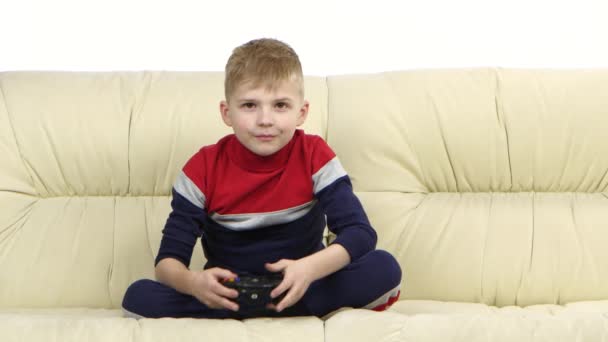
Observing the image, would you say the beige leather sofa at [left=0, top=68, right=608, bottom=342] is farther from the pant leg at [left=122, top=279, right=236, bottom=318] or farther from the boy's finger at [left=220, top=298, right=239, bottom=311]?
the boy's finger at [left=220, top=298, right=239, bottom=311]

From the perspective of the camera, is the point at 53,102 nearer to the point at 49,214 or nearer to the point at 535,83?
the point at 49,214

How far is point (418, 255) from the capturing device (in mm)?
2279

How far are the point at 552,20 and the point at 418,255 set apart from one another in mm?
873

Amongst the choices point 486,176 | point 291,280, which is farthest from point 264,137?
point 486,176

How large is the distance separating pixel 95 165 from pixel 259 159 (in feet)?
1.87

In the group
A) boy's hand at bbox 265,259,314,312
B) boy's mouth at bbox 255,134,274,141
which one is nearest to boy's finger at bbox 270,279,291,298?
boy's hand at bbox 265,259,314,312

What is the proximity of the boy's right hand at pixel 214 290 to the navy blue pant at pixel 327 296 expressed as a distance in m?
0.08

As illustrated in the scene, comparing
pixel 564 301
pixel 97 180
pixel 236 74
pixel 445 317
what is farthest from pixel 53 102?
pixel 564 301

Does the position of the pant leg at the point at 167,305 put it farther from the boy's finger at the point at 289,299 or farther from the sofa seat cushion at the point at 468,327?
the sofa seat cushion at the point at 468,327

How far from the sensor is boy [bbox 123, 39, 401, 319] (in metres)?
1.87

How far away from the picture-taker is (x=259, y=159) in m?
2.01

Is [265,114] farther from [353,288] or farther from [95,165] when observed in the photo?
[95,165]

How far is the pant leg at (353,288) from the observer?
6.22 feet

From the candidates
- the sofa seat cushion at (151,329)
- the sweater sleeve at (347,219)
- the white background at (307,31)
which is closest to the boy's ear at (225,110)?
the sweater sleeve at (347,219)
